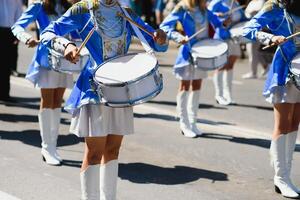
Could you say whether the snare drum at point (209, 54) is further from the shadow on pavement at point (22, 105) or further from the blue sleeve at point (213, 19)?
the shadow on pavement at point (22, 105)

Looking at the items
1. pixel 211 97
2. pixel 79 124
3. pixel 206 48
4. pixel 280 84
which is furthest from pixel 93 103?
pixel 211 97

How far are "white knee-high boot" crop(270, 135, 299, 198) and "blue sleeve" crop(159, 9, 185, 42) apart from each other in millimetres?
1990

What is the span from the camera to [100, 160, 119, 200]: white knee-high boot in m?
5.20

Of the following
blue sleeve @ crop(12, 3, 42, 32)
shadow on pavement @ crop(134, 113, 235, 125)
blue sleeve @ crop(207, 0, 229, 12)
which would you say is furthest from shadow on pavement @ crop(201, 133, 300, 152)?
blue sleeve @ crop(12, 3, 42, 32)

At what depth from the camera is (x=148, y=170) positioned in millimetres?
6914

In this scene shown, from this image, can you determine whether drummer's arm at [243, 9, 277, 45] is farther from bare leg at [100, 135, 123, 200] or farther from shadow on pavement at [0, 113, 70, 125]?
shadow on pavement at [0, 113, 70, 125]

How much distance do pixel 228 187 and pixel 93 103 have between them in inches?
74.8

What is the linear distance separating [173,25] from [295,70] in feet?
8.20

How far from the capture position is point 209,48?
8.35 m

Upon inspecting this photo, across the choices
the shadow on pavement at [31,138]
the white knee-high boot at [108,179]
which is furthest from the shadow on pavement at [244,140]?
the white knee-high boot at [108,179]

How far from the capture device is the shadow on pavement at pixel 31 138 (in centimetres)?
786

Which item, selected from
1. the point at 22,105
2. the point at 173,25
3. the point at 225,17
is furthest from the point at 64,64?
the point at 225,17

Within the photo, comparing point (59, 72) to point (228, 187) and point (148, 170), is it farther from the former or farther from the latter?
point (228, 187)

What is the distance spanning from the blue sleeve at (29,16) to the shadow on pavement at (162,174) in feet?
5.36
